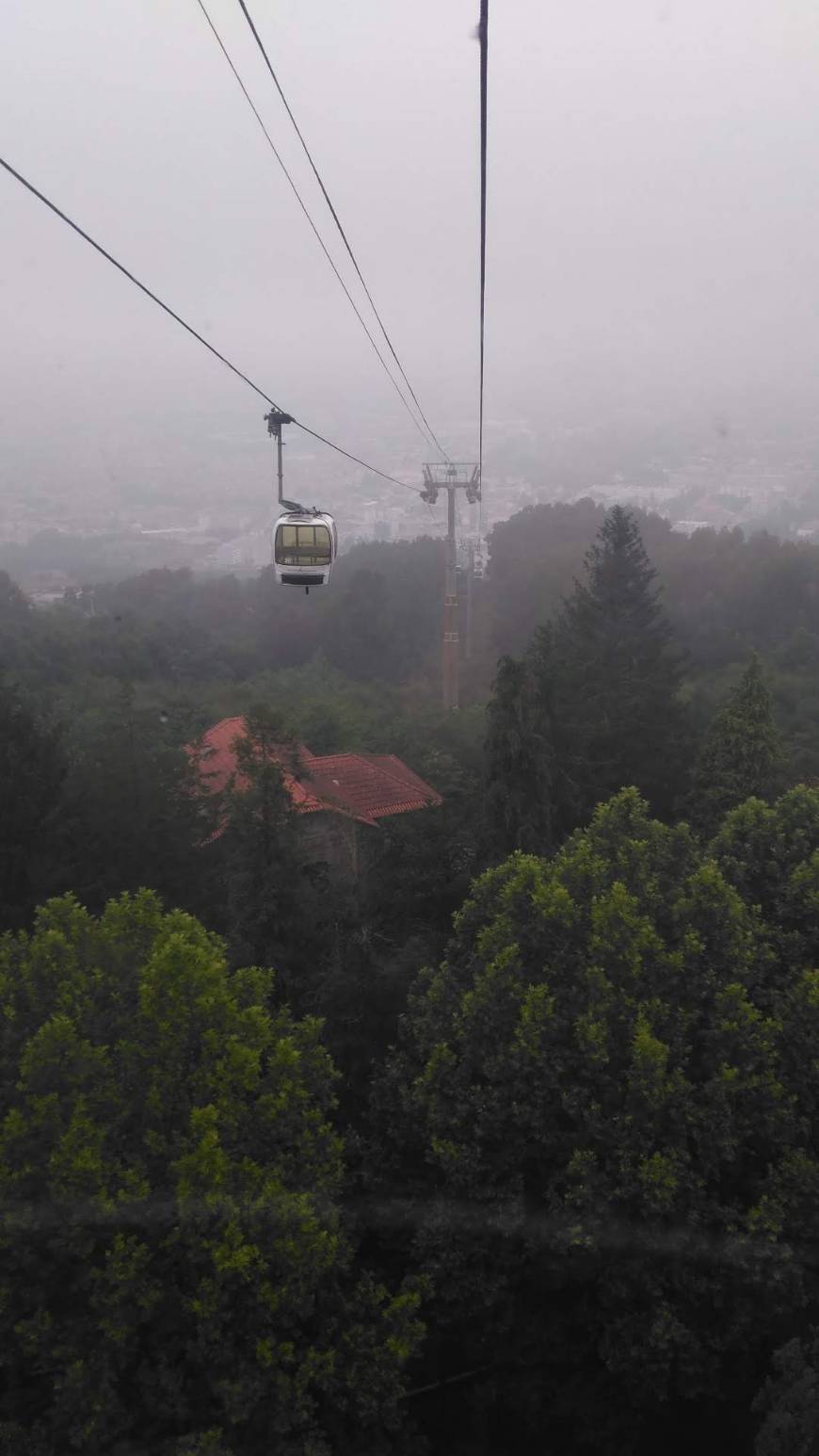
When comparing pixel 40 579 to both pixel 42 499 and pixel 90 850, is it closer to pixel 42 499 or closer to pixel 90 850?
pixel 42 499

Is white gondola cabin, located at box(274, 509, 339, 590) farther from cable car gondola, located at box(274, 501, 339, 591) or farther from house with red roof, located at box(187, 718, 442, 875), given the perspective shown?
house with red roof, located at box(187, 718, 442, 875)

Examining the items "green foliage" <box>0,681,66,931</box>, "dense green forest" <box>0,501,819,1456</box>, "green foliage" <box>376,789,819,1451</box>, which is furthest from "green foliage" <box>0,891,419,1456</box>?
"green foliage" <box>0,681,66,931</box>

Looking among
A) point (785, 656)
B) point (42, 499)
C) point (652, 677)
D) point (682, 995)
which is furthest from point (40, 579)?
point (682, 995)

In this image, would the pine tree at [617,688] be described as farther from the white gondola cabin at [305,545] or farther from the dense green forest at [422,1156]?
the white gondola cabin at [305,545]

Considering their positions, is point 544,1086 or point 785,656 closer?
point 544,1086

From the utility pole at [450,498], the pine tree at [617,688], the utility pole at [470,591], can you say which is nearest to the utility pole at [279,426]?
the pine tree at [617,688]

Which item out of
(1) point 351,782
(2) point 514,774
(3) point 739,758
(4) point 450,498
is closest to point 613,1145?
(2) point 514,774

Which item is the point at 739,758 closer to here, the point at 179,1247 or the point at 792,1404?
the point at 792,1404

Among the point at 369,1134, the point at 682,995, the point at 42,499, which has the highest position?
the point at 42,499

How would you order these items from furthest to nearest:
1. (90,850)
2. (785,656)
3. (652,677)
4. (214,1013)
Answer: (785,656) < (652,677) < (90,850) < (214,1013)
